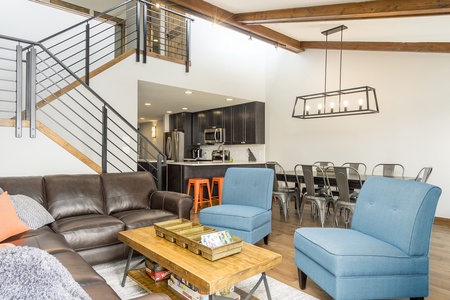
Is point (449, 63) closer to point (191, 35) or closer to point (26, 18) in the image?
point (191, 35)

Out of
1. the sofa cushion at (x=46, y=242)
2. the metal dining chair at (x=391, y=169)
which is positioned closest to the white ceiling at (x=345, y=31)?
the metal dining chair at (x=391, y=169)

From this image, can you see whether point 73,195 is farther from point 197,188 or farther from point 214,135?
point 214,135

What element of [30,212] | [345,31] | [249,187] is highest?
[345,31]

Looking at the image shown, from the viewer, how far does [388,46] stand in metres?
4.82

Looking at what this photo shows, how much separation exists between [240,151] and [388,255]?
20.0ft

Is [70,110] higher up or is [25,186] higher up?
[70,110]

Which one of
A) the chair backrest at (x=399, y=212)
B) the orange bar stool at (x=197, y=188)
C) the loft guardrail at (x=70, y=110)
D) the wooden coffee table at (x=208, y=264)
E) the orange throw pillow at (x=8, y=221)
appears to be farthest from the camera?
the orange bar stool at (x=197, y=188)

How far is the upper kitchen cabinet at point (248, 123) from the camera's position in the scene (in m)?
7.15

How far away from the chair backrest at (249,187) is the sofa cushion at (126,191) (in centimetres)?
100

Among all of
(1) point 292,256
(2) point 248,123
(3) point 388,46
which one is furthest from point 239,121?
(1) point 292,256

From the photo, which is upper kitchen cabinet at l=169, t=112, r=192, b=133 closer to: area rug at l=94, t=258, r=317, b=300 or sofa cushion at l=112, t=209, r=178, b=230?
sofa cushion at l=112, t=209, r=178, b=230

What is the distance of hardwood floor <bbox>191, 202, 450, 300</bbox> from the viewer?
232 cm

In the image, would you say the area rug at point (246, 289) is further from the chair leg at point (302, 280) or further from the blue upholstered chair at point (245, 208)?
the blue upholstered chair at point (245, 208)

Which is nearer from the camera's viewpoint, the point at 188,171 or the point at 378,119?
the point at 378,119
